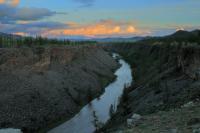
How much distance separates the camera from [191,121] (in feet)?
51.0

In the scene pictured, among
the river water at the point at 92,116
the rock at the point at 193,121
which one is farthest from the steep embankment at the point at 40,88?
the rock at the point at 193,121

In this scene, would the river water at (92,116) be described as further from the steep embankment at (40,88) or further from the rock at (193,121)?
the rock at (193,121)

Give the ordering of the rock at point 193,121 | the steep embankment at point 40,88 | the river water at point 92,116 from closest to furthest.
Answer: the rock at point 193,121 < the river water at point 92,116 < the steep embankment at point 40,88

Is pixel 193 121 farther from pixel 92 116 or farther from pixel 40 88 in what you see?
pixel 40 88

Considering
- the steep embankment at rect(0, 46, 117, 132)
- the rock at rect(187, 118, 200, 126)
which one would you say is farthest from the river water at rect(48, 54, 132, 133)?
the rock at rect(187, 118, 200, 126)

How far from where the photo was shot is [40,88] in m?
44.0

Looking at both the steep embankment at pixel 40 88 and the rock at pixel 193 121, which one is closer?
the rock at pixel 193 121

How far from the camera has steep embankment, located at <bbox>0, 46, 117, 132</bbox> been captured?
34969 mm

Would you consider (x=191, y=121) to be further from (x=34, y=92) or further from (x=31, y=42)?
(x=31, y=42)

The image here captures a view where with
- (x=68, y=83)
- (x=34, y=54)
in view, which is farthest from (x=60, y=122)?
(x=34, y=54)

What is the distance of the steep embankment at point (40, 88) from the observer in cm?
3497

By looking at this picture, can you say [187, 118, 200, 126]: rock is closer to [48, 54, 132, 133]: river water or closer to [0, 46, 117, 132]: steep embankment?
[48, 54, 132, 133]: river water

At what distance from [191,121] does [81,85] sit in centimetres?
3960

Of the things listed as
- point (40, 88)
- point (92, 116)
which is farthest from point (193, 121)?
point (40, 88)
